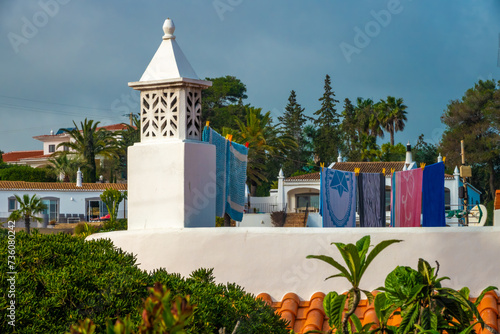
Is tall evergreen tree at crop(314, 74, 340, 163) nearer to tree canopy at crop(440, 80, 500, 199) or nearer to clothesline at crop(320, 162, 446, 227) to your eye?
tree canopy at crop(440, 80, 500, 199)

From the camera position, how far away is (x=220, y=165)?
826 centimetres

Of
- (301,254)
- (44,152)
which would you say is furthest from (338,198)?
(44,152)

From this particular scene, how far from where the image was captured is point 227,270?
6.70m

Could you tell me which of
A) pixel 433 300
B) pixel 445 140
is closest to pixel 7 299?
pixel 433 300

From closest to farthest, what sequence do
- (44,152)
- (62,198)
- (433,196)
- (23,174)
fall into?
(433,196) → (62,198) → (23,174) → (44,152)

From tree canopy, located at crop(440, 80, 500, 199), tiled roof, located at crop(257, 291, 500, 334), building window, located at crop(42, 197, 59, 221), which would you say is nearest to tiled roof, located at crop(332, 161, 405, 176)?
tree canopy, located at crop(440, 80, 500, 199)

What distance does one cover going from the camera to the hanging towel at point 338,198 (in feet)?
36.8

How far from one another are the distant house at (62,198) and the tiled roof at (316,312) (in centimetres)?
3868

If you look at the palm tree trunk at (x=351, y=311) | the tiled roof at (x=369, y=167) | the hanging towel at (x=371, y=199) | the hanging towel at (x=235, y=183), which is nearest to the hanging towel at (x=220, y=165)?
the hanging towel at (x=235, y=183)

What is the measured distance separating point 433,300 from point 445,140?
1983 inches

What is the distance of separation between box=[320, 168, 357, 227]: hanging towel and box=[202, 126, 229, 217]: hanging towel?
3.15 metres

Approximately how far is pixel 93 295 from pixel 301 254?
2.90 m

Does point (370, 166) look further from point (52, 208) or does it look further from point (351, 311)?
point (351, 311)

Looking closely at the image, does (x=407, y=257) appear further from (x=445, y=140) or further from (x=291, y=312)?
(x=445, y=140)
